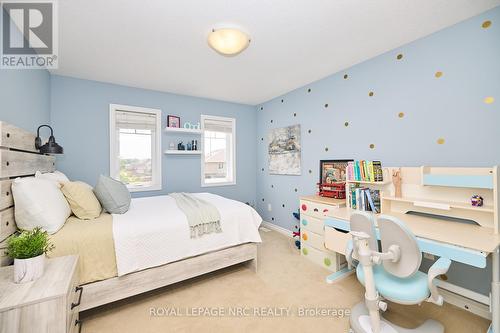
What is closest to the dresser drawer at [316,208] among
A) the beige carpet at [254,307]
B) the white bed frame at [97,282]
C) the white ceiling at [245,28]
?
the beige carpet at [254,307]

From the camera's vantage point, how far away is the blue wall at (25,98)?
174 centimetres

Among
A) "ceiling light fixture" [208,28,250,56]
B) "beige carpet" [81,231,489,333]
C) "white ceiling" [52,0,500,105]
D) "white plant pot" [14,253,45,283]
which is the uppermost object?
"white ceiling" [52,0,500,105]

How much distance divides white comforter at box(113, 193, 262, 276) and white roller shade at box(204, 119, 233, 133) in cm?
206

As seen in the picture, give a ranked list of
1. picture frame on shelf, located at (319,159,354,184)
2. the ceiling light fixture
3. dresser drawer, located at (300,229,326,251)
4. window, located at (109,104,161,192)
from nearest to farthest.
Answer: the ceiling light fixture → dresser drawer, located at (300,229,326,251) → picture frame on shelf, located at (319,159,354,184) → window, located at (109,104,161,192)

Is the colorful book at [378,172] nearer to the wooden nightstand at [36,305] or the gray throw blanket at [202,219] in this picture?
the gray throw blanket at [202,219]

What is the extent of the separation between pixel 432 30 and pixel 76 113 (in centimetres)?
439

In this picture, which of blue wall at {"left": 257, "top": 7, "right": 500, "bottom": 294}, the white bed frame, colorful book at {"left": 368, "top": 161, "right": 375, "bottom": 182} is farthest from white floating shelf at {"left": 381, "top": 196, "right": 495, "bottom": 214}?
the white bed frame

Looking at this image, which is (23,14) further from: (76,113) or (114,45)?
(76,113)

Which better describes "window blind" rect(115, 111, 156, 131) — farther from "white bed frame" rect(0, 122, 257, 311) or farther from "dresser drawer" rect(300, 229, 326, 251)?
"dresser drawer" rect(300, 229, 326, 251)

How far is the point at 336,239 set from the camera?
224 centimetres

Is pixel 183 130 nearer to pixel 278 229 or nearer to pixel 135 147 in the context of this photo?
pixel 135 147

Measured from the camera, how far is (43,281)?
123cm

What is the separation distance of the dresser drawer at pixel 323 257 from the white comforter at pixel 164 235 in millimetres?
851

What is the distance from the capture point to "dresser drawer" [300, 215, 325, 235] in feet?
8.77
